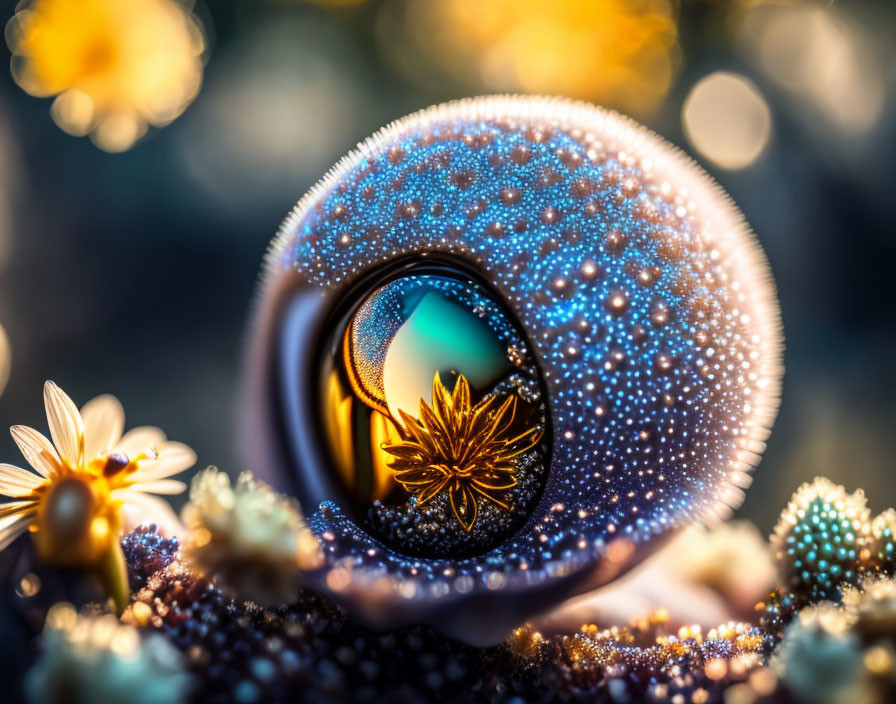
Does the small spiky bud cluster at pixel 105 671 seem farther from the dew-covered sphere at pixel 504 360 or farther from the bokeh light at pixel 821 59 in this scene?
the bokeh light at pixel 821 59

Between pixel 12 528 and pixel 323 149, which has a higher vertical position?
pixel 323 149

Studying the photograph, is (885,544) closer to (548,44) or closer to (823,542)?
(823,542)

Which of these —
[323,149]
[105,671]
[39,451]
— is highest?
[323,149]

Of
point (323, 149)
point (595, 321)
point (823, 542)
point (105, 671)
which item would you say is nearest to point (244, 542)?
point (105, 671)

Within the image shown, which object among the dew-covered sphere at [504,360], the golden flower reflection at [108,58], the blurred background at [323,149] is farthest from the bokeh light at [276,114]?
the dew-covered sphere at [504,360]

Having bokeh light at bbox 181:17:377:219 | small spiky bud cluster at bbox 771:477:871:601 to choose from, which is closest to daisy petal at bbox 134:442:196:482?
small spiky bud cluster at bbox 771:477:871:601

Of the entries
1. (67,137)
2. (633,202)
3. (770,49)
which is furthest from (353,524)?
(67,137)
